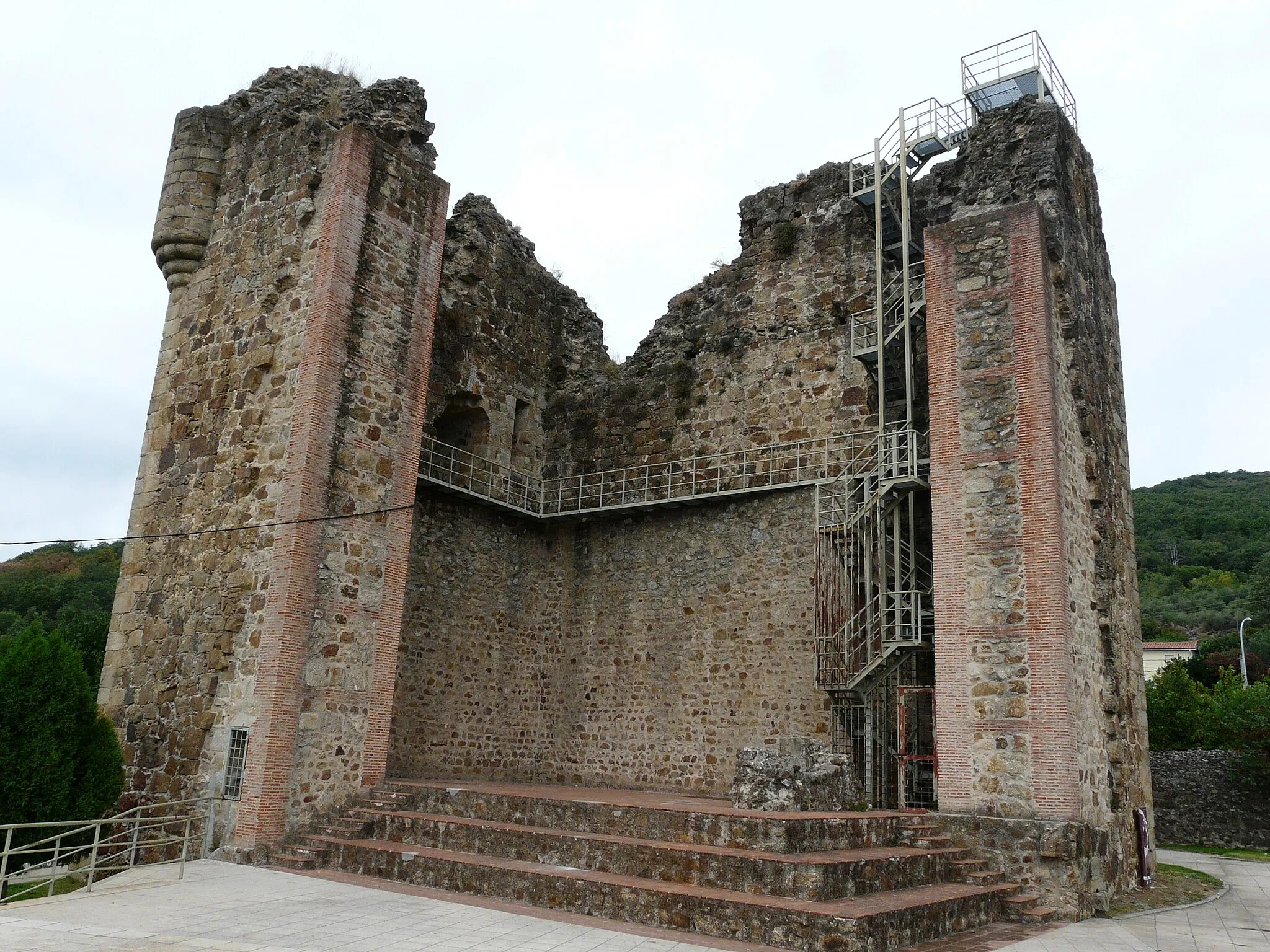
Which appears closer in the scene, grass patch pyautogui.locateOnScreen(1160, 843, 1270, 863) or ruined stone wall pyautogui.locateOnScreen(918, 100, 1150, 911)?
ruined stone wall pyautogui.locateOnScreen(918, 100, 1150, 911)

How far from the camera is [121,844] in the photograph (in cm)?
1154

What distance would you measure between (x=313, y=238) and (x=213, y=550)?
14.5 ft

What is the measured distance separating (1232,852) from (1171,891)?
8413 millimetres

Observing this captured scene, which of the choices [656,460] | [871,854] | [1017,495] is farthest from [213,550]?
[1017,495]

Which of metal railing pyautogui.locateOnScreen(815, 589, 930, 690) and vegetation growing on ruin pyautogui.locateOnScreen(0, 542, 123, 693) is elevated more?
vegetation growing on ruin pyautogui.locateOnScreen(0, 542, 123, 693)

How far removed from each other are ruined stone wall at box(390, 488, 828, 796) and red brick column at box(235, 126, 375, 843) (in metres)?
3.50

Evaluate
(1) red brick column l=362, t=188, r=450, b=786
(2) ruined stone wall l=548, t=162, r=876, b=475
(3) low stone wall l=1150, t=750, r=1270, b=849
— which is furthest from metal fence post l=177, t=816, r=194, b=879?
(3) low stone wall l=1150, t=750, r=1270, b=849

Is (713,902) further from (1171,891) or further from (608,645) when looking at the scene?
(608,645)

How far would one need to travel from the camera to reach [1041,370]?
1138cm

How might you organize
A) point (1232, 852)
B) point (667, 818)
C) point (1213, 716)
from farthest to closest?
point (1213, 716) < point (1232, 852) < point (667, 818)

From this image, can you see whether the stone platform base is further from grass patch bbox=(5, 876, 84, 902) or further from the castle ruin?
grass patch bbox=(5, 876, 84, 902)

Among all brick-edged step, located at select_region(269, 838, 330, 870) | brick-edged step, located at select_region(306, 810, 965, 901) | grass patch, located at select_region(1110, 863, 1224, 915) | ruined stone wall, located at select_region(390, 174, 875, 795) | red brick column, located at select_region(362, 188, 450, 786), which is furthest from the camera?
ruined stone wall, located at select_region(390, 174, 875, 795)

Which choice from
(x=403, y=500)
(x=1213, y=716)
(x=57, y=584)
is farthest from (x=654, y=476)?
(x=57, y=584)

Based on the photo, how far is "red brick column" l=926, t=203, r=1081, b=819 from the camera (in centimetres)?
1048
